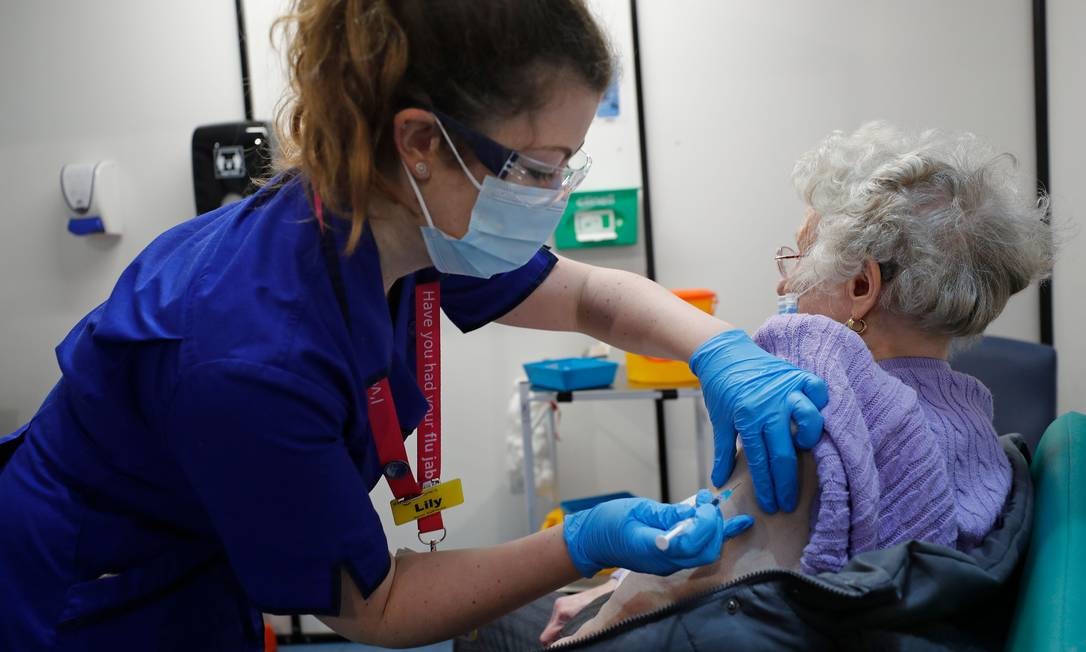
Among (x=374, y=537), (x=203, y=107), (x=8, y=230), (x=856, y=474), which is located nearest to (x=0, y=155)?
(x=8, y=230)

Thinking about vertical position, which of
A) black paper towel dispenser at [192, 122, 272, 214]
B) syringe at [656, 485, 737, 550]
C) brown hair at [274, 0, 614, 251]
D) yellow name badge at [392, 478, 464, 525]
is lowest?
yellow name badge at [392, 478, 464, 525]

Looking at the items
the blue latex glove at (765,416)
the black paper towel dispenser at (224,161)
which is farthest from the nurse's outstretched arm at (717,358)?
the black paper towel dispenser at (224,161)

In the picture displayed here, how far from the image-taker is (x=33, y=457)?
39.9 inches

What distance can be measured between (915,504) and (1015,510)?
200mm

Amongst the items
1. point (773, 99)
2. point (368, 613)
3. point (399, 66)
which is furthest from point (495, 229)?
point (773, 99)

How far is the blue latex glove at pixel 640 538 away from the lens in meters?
0.93

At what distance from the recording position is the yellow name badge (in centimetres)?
121

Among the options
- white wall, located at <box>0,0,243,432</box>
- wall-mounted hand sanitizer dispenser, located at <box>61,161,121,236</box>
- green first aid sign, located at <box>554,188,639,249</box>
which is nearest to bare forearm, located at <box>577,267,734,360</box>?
green first aid sign, located at <box>554,188,639,249</box>

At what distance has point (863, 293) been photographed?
4.06 ft

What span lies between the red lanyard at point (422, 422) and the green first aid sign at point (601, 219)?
62.2 inches

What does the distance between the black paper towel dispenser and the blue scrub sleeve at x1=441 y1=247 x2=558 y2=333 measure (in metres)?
1.77

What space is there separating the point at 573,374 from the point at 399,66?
5.51 feet

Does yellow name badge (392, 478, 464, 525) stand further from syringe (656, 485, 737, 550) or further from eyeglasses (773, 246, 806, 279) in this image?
eyeglasses (773, 246, 806, 279)

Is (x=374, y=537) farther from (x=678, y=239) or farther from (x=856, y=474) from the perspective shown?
(x=678, y=239)
